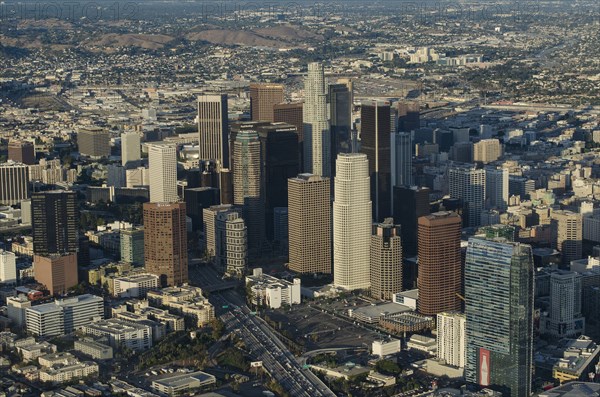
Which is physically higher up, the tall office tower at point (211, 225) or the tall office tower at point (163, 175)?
the tall office tower at point (163, 175)

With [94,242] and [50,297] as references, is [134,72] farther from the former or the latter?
[50,297]

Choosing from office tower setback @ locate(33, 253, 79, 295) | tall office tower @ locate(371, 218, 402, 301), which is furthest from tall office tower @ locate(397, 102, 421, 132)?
office tower setback @ locate(33, 253, 79, 295)

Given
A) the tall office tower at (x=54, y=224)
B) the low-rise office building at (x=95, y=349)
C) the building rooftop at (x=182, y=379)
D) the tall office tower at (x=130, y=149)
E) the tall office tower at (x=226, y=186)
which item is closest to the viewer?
the building rooftop at (x=182, y=379)

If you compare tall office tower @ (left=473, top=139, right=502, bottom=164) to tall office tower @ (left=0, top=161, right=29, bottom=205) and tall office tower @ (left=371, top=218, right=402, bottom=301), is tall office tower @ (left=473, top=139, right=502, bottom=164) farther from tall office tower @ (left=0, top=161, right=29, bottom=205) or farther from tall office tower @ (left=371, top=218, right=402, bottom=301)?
tall office tower @ (left=371, top=218, right=402, bottom=301)

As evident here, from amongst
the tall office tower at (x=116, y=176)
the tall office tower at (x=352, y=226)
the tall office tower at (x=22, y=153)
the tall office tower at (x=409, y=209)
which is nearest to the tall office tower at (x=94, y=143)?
the tall office tower at (x=22, y=153)

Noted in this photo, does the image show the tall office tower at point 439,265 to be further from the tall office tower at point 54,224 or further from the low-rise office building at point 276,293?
the tall office tower at point 54,224

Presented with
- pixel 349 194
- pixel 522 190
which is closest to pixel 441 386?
pixel 349 194
